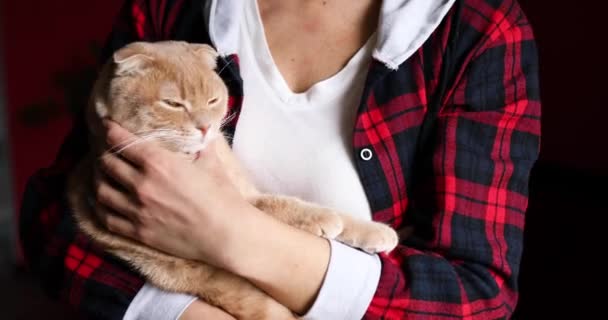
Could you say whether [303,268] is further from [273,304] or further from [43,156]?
[43,156]

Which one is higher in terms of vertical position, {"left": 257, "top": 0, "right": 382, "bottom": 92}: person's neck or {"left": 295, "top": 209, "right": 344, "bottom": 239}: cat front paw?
{"left": 257, "top": 0, "right": 382, "bottom": 92}: person's neck

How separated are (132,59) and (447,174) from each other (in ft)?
1.56

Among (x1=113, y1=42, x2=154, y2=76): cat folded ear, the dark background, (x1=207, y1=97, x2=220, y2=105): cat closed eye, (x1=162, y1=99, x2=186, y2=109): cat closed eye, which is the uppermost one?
(x1=113, y1=42, x2=154, y2=76): cat folded ear

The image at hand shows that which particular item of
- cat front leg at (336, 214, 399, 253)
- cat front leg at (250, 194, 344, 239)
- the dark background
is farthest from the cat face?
the dark background

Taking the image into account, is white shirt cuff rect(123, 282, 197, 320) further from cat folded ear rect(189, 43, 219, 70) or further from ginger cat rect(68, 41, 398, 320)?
cat folded ear rect(189, 43, 219, 70)

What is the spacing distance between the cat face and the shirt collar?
0.06m

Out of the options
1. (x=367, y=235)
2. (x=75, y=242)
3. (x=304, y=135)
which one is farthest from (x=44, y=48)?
(x=367, y=235)

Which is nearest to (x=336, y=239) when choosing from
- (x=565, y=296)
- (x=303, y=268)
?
(x=303, y=268)

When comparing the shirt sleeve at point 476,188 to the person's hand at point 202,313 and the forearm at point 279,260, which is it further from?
the person's hand at point 202,313

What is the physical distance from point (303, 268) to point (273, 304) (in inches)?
2.8

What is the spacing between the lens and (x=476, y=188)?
951 mm

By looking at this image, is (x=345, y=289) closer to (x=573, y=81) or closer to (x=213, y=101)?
(x=213, y=101)

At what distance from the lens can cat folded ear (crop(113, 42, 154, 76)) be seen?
2.99 feet

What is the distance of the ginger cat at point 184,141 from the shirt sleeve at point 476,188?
8cm
